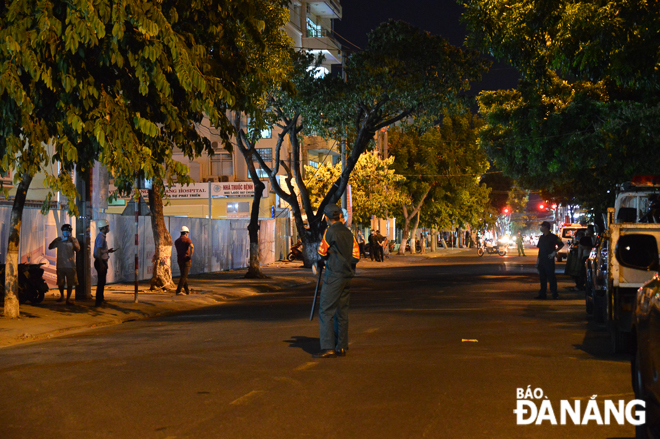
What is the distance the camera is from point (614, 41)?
1328cm

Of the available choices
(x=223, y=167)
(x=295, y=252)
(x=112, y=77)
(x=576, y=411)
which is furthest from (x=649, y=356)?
(x=223, y=167)

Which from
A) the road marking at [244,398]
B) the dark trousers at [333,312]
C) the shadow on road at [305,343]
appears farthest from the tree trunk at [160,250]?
the road marking at [244,398]

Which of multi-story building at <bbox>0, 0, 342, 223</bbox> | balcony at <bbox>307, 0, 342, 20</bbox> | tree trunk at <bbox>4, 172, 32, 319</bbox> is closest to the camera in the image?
tree trunk at <bbox>4, 172, 32, 319</bbox>

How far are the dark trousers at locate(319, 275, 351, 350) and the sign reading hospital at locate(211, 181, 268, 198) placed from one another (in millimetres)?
39142

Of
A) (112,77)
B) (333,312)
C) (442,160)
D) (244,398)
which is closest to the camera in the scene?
(244,398)

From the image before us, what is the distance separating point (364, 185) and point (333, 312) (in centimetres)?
4076

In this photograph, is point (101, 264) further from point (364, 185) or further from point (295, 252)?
point (364, 185)

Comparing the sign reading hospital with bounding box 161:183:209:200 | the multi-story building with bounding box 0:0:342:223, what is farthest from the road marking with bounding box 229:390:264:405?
the sign reading hospital with bounding box 161:183:209:200

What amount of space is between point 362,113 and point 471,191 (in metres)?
45.6

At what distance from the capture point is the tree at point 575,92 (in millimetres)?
13312

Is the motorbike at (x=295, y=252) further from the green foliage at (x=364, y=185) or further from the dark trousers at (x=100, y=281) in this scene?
the dark trousers at (x=100, y=281)

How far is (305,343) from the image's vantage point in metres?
11.1

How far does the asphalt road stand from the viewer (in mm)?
6324

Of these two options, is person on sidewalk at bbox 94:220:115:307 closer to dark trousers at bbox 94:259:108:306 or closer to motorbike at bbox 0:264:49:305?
dark trousers at bbox 94:259:108:306
